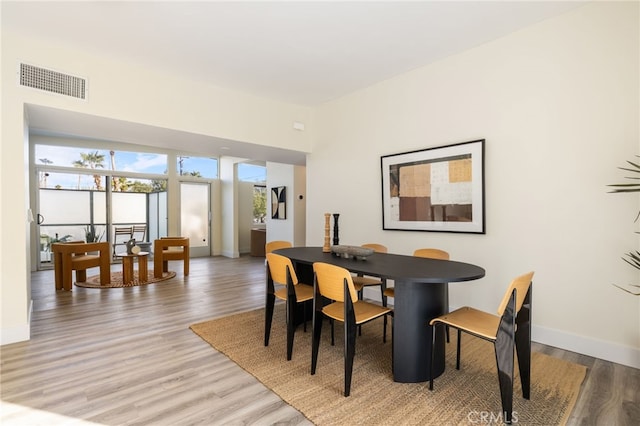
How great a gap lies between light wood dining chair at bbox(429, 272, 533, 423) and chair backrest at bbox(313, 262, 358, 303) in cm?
63

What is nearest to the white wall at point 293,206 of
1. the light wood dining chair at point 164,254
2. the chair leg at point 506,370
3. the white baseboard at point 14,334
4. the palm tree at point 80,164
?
the light wood dining chair at point 164,254

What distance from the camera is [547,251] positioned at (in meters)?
2.96

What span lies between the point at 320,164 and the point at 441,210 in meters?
2.29

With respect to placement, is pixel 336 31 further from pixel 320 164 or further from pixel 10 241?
pixel 10 241

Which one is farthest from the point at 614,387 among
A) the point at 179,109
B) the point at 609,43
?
the point at 179,109

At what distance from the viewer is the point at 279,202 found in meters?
7.77

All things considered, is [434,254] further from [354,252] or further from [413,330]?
[413,330]

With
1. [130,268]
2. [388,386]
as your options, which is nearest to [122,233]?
[130,268]

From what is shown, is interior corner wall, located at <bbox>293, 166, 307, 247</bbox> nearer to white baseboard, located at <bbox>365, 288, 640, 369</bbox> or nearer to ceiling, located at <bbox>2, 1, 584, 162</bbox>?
ceiling, located at <bbox>2, 1, 584, 162</bbox>

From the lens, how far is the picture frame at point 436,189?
134 inches

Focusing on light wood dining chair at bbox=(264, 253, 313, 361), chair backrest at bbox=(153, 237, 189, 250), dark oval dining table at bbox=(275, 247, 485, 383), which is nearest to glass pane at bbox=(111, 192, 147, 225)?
chair backrest at bbox=(153, 237, 189, 250)

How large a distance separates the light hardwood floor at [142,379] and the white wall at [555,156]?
Result: 0.45 m

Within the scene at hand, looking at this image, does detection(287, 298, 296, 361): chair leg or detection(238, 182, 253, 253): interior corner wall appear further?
detection(238, 182, 253, 253): interior corner wall

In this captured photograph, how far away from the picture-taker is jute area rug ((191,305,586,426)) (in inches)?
76.3
